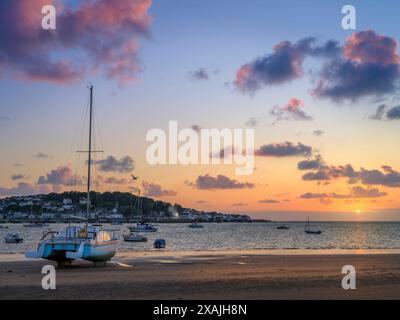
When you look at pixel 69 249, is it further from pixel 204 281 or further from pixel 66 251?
pixel 204 281

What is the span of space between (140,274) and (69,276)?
351cm

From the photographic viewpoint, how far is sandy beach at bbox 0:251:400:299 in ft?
69.8

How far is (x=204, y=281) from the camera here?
83.8 ft

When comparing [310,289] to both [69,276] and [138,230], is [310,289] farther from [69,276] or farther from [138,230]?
[138,230]

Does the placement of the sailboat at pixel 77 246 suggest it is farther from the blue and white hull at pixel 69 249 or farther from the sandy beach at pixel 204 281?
the sandy beach at pixel 204 281

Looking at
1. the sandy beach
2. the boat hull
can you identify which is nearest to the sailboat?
the boat hull

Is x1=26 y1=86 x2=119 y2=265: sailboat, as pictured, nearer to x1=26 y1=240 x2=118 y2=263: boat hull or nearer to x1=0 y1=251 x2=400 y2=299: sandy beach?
x1=26 y1=240 x2=118 y2=263: boat hull

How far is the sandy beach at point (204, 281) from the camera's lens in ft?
69.8

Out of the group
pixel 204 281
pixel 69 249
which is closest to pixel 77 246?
pixel 69 249
